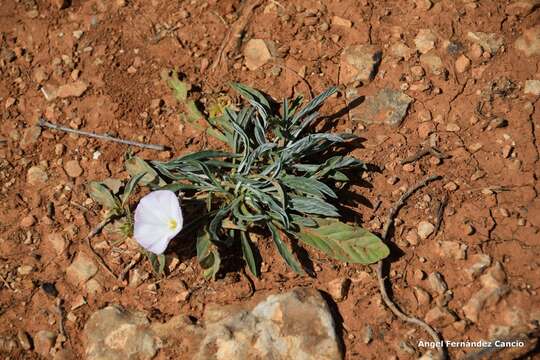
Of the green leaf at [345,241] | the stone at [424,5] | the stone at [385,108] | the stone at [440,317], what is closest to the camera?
the stone at [440,317]

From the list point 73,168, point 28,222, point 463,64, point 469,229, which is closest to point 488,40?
point 463,64

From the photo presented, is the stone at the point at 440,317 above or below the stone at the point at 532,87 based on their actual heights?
below

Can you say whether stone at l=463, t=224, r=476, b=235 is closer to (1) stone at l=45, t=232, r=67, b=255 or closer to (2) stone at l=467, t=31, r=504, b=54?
(2) stone at l=467, t=31, r=504, b=54

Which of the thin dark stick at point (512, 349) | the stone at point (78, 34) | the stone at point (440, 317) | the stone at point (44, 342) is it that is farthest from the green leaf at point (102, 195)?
the thin dark stick at point (512, 349)

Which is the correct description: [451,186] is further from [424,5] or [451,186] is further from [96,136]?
[96,136]

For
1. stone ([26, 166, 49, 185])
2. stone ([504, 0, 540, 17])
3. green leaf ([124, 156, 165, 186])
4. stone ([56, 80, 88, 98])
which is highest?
stone ([504, 0, 540, 17])

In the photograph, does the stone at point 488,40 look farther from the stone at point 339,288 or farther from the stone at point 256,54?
the stone at point 339,288

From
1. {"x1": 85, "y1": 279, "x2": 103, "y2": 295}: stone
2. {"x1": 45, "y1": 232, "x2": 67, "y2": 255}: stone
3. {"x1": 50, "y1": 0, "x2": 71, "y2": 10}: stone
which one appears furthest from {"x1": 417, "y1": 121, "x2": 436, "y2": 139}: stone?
{"x1": 50, "y1": 0, "x2": 71, "y2": 10}: stone
